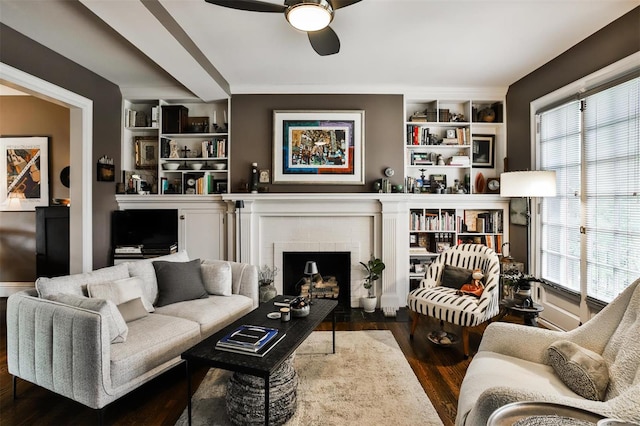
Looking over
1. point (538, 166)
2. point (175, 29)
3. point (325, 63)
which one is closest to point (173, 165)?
point (175, 29)

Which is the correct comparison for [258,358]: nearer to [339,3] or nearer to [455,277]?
[339,3]

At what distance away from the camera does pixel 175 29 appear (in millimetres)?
2514

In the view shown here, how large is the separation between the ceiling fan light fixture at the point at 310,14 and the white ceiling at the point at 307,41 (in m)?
0.52

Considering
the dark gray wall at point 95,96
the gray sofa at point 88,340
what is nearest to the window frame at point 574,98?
the gray sofa at point 88,340

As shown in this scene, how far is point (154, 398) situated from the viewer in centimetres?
212

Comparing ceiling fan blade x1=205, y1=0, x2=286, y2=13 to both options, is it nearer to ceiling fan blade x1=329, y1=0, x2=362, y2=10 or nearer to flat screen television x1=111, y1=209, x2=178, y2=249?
ceiling fan blade x1=329, y1=0, x2=362, y2=10

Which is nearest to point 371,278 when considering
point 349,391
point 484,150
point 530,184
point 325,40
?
point 349,391

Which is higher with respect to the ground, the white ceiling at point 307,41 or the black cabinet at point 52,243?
the white ceiling at point 307,41

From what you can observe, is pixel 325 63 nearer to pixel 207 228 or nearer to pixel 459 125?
pixel 459 125

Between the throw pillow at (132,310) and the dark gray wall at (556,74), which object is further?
the dark gray wall at (556,74)

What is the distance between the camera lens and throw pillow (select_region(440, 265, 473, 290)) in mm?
3201

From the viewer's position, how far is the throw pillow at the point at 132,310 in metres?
2.28

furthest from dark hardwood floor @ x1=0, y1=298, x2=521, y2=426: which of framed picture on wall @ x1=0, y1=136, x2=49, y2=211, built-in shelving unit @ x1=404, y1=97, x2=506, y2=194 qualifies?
framed picture on wall @ x1=0, y1=136, x2=49, y2=211

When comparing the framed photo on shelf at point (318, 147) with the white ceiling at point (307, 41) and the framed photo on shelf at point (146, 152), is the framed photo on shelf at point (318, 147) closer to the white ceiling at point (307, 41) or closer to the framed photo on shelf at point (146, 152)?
the white ceiling at point (307, 41)
